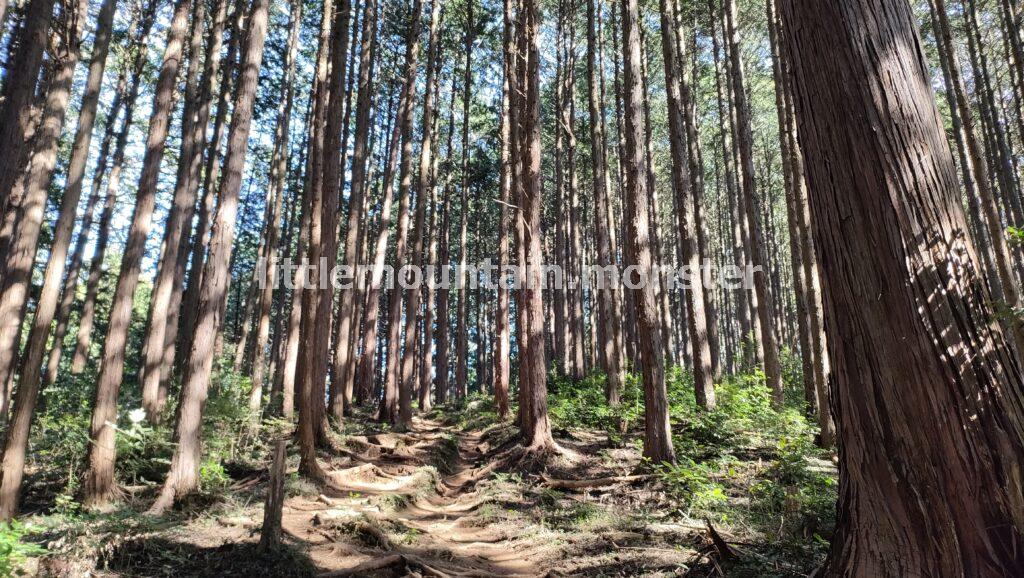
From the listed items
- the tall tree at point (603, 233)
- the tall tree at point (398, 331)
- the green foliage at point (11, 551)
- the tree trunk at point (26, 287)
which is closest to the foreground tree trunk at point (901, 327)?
the green foliage at point (11, 551)

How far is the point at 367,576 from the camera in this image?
461 cm

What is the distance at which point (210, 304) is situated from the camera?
714cm

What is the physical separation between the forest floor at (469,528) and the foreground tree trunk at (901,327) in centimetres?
148

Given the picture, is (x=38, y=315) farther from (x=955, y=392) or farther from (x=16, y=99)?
(x=955, y=392)

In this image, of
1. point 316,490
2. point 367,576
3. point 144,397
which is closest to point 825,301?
point 367,576

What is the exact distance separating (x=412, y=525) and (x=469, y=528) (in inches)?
32.0

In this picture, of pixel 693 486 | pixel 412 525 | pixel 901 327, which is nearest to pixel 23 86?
pixel 412 525

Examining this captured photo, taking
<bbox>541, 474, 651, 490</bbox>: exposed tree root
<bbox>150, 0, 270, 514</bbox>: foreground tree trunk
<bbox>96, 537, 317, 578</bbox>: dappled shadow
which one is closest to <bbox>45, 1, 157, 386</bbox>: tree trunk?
<bbox>150, 0, 270, 514</bbox>: foreground tree trunk

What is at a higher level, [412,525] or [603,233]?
[603,233]

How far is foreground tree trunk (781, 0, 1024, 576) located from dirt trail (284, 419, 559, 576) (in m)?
3.53

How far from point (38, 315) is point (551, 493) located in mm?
7133

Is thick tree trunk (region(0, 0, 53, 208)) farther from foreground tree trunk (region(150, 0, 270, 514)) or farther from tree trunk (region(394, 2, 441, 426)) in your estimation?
tree trunk (region(394, 2, 441, 426))

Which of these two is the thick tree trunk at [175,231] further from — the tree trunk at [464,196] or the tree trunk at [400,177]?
the tree trunk at [464,196]

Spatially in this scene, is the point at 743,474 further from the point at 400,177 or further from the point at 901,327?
the point at 400,177
